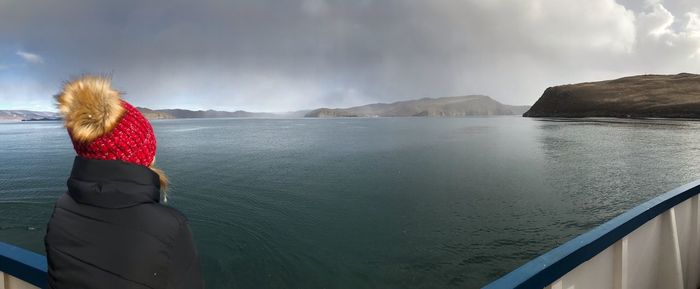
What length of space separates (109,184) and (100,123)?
0.71 ft

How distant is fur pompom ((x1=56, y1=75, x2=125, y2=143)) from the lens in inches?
49.2

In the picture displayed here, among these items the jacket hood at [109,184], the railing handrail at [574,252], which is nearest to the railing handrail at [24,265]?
the jacket hood at [109,184]

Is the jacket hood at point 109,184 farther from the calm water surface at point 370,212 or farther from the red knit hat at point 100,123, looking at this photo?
the calm water surface at point 370,212

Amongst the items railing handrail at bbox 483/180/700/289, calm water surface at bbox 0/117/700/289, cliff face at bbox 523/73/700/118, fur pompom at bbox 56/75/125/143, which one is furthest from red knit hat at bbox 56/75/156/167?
cliff face at bbox 523/73/700/118

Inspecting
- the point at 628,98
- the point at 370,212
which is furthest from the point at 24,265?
the point at 628,98

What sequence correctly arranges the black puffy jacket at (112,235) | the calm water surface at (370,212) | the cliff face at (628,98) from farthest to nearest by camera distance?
1. the cliff face at (628,98)
2. the calm water surface at (370,212)
3. the black puffy jacket at (112,235)

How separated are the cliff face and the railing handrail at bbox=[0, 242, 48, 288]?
12114cm

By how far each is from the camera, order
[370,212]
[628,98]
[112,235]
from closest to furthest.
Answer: [112,235]
[370,212]
[628,98]

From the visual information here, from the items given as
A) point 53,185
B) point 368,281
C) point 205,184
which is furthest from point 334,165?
point 368,281

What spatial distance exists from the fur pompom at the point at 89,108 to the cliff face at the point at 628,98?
397 feet

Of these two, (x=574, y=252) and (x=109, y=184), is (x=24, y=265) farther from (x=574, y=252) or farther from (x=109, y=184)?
(x=574, y=252)

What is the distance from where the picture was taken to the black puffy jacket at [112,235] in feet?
3.91

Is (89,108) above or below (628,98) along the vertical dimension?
below

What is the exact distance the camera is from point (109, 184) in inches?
48.2
